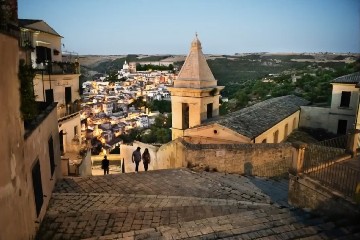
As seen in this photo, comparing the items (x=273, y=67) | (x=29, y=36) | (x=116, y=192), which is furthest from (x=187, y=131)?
(x=273, y=67)

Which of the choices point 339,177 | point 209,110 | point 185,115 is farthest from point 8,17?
point 209,110

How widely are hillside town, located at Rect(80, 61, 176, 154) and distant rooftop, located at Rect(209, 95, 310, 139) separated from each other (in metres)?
22.0

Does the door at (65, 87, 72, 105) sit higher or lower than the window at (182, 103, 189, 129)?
higher

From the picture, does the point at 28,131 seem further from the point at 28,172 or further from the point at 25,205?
the point at 25,205

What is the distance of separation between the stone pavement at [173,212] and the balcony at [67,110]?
34.9 feet

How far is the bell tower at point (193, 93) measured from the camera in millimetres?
19953

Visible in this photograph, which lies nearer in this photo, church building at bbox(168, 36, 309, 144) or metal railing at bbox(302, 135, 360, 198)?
metal railing at bbox(302, 135, 360, 198)

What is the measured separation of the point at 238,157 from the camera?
13266mm

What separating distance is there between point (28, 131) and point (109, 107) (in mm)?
80962

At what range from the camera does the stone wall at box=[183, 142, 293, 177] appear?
13.2 metres

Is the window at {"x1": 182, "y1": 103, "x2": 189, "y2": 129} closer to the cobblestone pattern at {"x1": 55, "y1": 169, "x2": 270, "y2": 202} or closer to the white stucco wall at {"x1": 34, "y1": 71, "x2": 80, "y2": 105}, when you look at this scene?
the white stucco wall at {"x1": 34, "y1": 71, "x2": 80, "y2": 105}

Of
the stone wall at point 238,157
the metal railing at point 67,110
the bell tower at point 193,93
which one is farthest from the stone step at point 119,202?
the metal railing at point 67,110

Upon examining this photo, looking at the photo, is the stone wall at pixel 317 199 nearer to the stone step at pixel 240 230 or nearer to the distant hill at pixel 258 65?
the stone step at pixel 240 230

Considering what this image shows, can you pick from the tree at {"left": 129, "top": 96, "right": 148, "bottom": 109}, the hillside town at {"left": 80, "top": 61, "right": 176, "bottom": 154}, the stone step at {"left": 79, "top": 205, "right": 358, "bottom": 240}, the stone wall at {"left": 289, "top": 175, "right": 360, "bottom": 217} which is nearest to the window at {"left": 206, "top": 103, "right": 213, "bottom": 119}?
the stone wall at {"left": 289, "top": 175, "right": 360, "bottom": 217}
